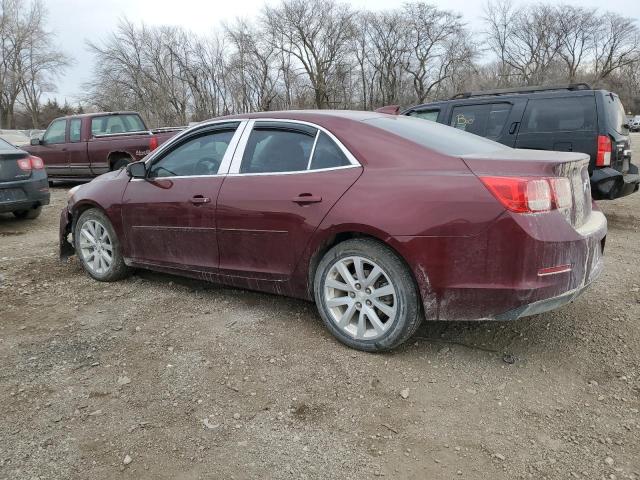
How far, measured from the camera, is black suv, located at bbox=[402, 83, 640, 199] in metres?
6.47

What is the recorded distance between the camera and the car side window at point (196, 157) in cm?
→ 403

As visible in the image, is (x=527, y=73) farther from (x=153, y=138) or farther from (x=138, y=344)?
(x=138, y=344)

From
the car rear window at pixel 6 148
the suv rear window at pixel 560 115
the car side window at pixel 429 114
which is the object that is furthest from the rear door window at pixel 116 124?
the suv rear window at pixel 560 115

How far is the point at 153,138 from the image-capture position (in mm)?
10578

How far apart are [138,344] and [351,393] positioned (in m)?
1.49

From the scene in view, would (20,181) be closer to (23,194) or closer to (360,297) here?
(23,194)

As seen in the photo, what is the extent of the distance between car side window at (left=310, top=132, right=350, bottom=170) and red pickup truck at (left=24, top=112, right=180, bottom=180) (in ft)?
25.5

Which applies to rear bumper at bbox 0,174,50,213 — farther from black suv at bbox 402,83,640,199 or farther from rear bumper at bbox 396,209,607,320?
rear bumper at bbox 396,209,607,320

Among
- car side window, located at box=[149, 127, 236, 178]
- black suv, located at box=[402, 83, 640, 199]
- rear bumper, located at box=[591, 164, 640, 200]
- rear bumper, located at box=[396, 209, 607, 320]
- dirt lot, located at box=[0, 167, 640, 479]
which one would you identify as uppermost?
black suv, located at box=[402, 83, 640, 199]

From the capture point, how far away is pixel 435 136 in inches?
139

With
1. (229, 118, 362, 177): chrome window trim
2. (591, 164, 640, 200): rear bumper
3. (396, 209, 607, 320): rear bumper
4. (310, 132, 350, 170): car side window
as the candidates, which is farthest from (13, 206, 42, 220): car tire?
(591, 164, 640, 200): rear bumper

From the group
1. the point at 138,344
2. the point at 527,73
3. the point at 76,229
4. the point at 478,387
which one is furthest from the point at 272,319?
the point at 527,73

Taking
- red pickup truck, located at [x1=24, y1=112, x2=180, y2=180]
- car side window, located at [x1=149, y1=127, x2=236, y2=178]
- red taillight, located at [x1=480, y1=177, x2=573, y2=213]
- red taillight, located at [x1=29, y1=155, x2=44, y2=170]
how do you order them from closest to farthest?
red taillight, located at [x1=480, y1=177, x2=573, y2=213], car side window, located at [x1=149, y1=127, x2=236, y2=178], red taillight, located at [x1=29, y1=155, x2=44, y2=170], red pickup truck, located at [x1=24, y1=112, x2=180, y2=180]

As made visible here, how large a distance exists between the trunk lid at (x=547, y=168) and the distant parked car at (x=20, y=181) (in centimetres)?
647
